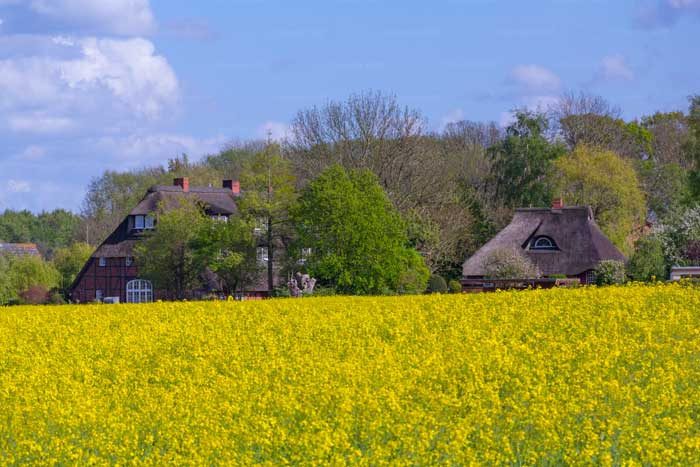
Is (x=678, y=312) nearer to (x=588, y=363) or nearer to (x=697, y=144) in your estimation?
(x=588, y=363)

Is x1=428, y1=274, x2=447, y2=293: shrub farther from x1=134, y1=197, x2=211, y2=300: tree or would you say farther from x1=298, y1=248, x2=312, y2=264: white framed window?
x1=134, y1=197, x2=211, y2=300: tree

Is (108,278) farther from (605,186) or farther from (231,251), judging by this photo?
(605,186)

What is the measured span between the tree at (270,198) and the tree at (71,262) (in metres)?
30.9

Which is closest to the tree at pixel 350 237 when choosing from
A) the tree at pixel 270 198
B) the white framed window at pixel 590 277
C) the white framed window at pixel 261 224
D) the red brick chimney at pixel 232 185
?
the tree at pixel 270 198

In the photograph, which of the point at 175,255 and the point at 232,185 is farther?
the point at 232,185

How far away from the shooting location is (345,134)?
67.1m

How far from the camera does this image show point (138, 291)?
3049 inches

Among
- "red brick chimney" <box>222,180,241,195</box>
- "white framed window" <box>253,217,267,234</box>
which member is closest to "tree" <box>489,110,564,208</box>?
"red brick chimney" <box>222,180,241,195</box>

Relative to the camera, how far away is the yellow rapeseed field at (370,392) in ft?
36.4

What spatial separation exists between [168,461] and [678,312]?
47.5 feet

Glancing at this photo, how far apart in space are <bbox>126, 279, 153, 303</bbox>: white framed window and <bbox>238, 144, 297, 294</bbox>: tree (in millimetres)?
17156

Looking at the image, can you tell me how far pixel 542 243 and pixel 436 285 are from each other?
11343mm

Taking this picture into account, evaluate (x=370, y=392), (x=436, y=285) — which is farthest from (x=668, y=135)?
(x=370, y=392)

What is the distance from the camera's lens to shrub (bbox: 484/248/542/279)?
61.0 m
